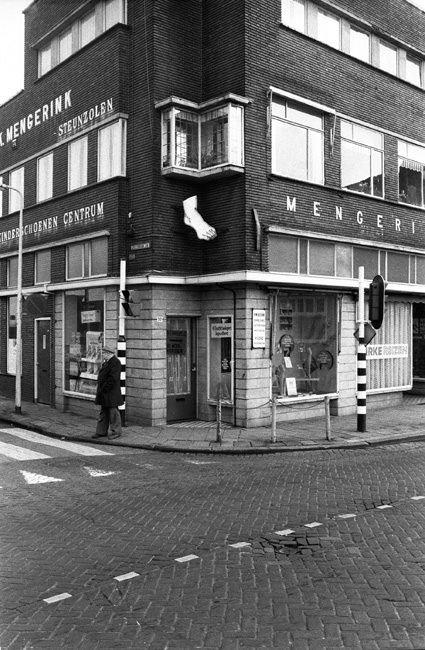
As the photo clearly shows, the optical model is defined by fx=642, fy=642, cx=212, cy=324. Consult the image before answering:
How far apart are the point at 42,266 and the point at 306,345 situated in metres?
8.24

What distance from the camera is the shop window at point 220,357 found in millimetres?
14750

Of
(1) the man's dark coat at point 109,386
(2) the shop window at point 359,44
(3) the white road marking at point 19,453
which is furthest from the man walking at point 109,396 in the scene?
(2) the shop window at point 359,44

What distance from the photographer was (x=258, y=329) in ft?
47.0

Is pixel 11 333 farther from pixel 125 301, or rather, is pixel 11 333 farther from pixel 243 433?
pixel 243 433

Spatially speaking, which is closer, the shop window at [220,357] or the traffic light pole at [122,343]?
the traffic light pole at [122,343]

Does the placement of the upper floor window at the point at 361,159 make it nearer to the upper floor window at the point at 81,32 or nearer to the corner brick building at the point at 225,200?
the corner brick building at the point at 225,200

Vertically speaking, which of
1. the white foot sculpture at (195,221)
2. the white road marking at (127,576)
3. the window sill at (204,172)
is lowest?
the white road marking at (127,576)

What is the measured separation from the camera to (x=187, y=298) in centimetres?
1512

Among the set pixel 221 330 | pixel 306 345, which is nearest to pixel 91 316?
pixel 221 330

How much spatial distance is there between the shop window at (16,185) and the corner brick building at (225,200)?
1465 mm

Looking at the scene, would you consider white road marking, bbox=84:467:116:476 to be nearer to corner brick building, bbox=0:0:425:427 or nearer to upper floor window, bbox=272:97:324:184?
corner brick building, bbox=0:0:425:427

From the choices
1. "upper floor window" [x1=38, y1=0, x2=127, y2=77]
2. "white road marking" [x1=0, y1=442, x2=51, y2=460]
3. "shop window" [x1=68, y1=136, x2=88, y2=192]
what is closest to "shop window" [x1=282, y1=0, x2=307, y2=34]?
"upper floor window" [x1=38, y1=0, x2=127, y2=77]

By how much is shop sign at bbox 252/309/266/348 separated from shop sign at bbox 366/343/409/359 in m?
4.39

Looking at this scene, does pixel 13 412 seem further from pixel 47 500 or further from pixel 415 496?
pixel 415 496
